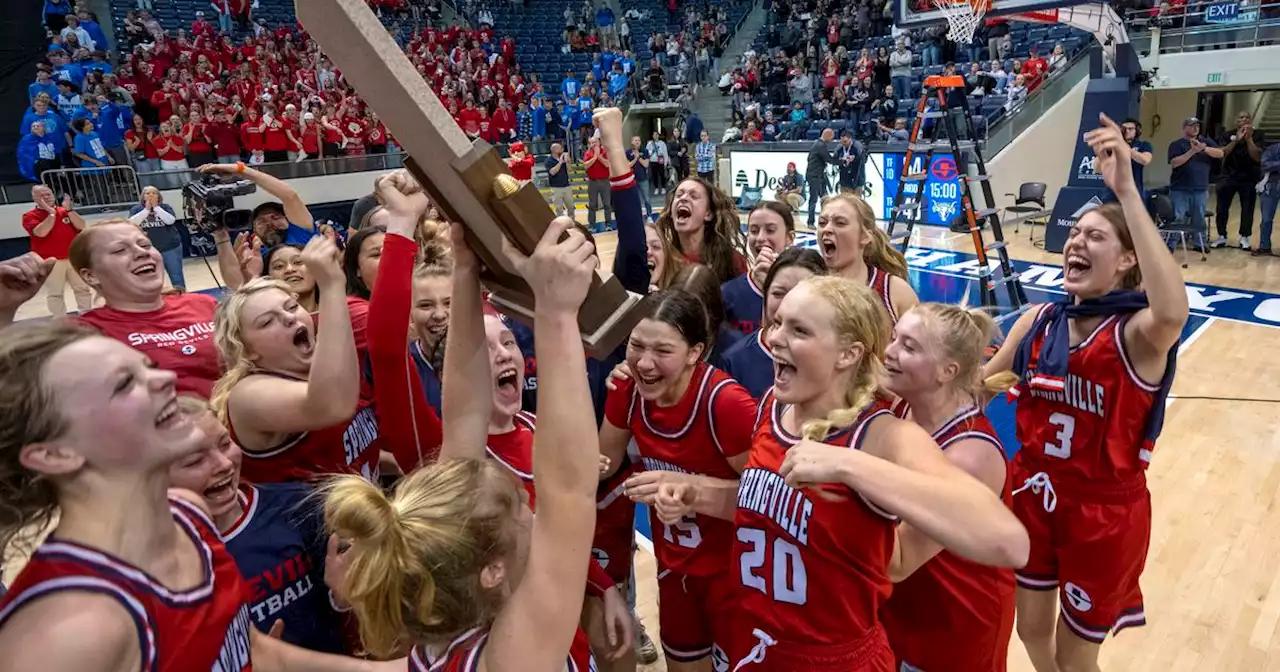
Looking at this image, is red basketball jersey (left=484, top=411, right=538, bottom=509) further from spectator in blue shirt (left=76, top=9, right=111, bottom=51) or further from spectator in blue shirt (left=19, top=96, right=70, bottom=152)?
spectator in blue shirt (left=76, top=9, right=111, bottom=51)

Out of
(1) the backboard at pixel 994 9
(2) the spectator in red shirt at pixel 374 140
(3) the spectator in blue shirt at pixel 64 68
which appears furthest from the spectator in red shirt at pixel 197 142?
(1) the backboard at pixel 994 9

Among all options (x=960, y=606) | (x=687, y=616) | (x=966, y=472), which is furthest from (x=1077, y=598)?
(x=687, y=616)

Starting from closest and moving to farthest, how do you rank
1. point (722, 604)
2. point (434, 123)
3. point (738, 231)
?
1. point (434, 123)
2. point (722, 604)
3. point (738, 231)

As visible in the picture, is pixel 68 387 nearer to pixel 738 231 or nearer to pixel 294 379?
pixel 294 379

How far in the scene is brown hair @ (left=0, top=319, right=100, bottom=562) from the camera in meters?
1.20

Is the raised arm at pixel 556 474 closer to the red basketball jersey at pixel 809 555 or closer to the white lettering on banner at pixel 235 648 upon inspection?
the white lettering on banner at pixel 235 648

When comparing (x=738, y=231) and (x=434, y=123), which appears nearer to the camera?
(x=434, y=123)

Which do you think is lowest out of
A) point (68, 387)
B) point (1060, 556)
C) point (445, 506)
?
point (1060, 556)

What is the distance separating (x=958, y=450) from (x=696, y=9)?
1004 inches

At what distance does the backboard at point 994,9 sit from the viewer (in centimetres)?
834

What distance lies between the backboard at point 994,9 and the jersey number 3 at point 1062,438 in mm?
7107

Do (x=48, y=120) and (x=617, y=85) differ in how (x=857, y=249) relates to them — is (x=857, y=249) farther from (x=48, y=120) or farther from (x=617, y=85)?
(x=617, y=85)

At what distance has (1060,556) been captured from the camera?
2.62 m

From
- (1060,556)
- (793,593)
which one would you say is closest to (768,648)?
(793,593)
